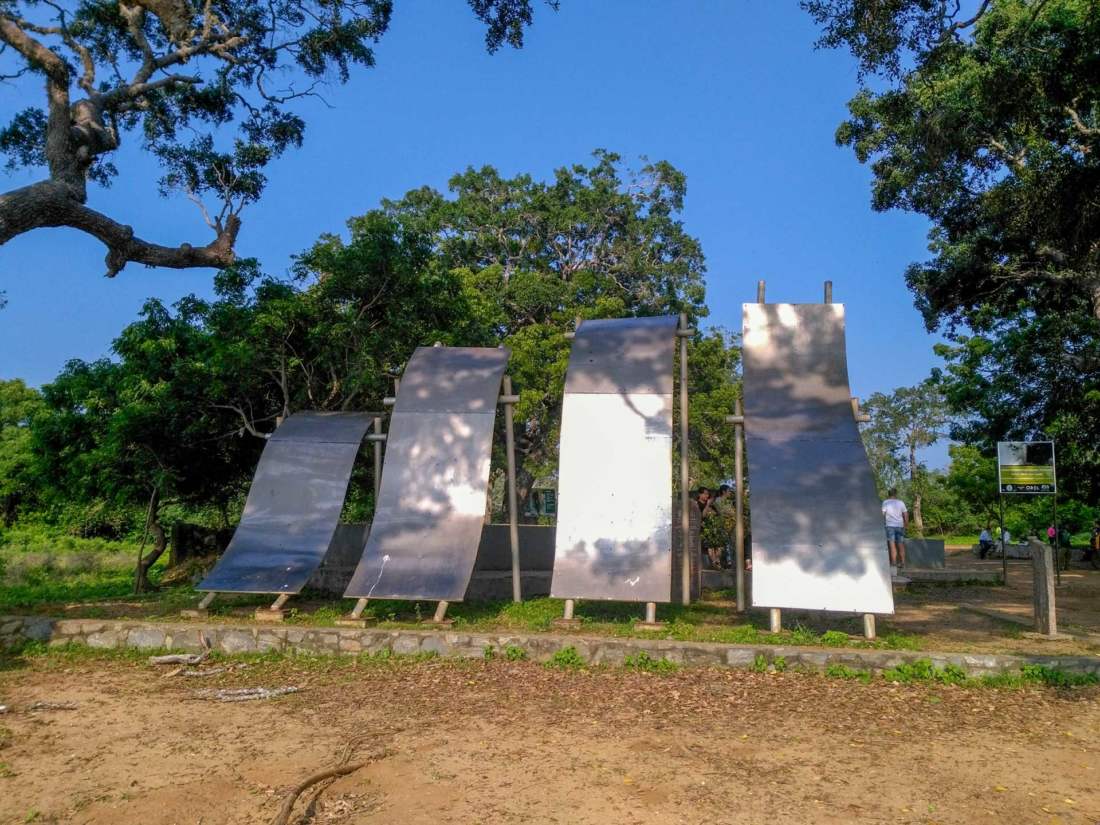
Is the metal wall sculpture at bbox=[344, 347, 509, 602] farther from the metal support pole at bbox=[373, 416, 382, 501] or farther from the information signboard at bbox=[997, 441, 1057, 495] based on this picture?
the information signboard at bbox=[997, 441, 1057, 495]

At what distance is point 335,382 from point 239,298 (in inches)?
82.8

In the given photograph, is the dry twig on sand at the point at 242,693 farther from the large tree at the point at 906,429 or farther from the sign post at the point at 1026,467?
the large tree at the point at 906,429

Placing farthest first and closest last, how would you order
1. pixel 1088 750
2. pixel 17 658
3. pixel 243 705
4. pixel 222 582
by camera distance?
1. pixel 222 582
2. pixel 17 658
3. pixel 243 705
4. pixel 1088 750

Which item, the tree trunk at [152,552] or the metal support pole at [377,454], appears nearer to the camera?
the metal support pole at [377,454]

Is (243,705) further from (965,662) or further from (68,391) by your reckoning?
(68,391)

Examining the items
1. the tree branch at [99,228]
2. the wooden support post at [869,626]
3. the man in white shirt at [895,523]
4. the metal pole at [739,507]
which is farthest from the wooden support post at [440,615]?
the man in white shirt at [895,523]

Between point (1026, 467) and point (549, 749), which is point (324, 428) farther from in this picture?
point (1026, 467)

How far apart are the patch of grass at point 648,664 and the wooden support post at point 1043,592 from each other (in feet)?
12.5

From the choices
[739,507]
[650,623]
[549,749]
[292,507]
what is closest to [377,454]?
[292,507]

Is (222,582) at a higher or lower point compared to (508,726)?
Answer: higher

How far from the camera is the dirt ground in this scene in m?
4.34

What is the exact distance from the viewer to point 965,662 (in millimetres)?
7000

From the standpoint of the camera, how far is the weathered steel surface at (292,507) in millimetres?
9508

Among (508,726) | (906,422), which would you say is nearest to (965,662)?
(508,726)
